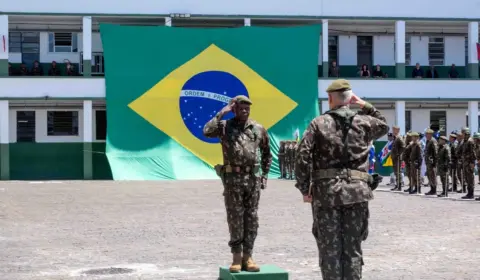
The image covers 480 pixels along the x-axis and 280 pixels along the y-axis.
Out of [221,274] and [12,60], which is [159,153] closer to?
[12,60]

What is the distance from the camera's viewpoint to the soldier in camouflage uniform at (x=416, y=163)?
2305 centimetres

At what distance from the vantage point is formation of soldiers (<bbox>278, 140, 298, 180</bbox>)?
3219 centimetres

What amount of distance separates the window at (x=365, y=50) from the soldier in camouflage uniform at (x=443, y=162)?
18478 millimetres

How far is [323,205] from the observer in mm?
6516

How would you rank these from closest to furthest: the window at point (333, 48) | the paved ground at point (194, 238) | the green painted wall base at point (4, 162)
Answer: the paved ground at point (194, 238) → the green painted wall base at point (4, 162) → the window at point (333, 48)

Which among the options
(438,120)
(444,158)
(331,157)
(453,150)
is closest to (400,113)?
(438,120)

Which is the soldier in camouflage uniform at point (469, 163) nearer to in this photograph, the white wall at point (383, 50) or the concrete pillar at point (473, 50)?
the concrete pillar at point (473, 50)

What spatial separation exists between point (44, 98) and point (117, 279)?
26.7 meters

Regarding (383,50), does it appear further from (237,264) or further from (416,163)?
(237,264)

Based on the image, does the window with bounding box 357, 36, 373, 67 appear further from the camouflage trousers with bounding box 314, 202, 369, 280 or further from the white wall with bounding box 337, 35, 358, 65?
the camouflage trousers with bounding box 314, 202, 369, 280

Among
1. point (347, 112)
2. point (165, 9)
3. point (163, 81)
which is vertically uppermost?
point (165, 9)

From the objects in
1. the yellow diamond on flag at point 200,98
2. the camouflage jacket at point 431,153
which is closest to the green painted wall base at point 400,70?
the yellow diamond on flag at point 200,98

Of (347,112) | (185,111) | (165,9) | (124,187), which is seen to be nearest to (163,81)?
(185,111)

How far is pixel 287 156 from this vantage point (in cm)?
3269
